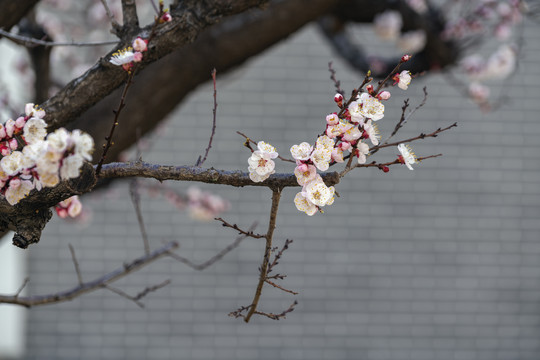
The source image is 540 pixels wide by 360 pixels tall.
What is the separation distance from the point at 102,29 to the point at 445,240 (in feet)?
8.60

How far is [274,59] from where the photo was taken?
3.87 meters

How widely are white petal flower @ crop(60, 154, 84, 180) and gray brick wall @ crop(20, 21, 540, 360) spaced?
2966mm

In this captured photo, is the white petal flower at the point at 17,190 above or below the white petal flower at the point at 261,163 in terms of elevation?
below

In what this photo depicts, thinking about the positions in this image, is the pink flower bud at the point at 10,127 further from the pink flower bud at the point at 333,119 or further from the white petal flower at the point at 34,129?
the pink flower bud at the point at 333,119

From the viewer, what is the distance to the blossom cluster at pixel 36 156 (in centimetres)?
75

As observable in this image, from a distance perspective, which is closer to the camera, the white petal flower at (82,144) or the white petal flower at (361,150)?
the white petal flower at (82,144)

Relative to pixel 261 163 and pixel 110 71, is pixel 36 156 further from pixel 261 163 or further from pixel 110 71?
pixel 110 71

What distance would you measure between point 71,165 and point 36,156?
2.2 inches

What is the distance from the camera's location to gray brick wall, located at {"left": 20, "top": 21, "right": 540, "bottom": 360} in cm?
A: 370

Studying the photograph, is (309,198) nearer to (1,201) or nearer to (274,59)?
(1,201)

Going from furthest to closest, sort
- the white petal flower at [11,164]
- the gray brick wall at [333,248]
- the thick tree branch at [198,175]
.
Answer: the gray brick wall at [333,248] → the thick tree branch at [198,175] → the white petal flower at [11,164]

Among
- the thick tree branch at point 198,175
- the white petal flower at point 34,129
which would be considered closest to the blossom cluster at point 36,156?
the white petal flower at point 34,129

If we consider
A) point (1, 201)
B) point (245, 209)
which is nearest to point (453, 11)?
point (245, 209)

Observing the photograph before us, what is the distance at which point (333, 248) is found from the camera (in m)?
3.80
